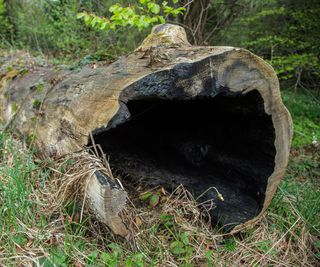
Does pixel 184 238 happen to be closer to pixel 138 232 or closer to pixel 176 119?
pixel 138 232

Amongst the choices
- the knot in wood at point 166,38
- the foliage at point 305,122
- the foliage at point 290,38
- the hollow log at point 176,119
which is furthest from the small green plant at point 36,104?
the foliage at point 305,122

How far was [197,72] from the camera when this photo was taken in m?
1.68

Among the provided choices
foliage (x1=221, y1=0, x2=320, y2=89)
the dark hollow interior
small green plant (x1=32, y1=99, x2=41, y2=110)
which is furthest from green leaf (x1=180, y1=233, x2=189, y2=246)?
foliage (x1=221, y1=0, x2=320, y2=89)

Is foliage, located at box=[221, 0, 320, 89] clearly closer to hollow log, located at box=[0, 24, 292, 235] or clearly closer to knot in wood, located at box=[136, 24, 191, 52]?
hollow log, located at box=[0, 24, 292, 235]

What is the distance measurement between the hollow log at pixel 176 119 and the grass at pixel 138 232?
0.13 metres

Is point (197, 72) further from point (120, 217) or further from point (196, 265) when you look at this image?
point (196, 265)

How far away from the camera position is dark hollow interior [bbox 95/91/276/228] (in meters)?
2.05

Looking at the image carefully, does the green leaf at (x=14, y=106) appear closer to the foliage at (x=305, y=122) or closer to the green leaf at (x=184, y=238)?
the green leaf at (x=184, y=238)

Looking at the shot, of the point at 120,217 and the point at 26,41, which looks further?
the point at 26,41

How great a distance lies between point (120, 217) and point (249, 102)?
3.25 ft

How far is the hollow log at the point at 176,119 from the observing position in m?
1.68

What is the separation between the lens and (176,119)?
103 inches

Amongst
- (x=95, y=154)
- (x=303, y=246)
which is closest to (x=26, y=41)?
(x=95, y=154)

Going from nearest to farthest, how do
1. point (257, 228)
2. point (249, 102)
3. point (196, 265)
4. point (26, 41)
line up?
1. point (196, 265)
2. point (249, 102)
3. point (257, 228)
4. point (26, 41)
